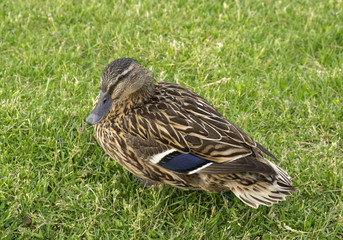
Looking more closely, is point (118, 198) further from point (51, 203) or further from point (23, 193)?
point (23, 193)

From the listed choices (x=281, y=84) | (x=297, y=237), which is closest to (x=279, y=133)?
(x=281, y=84)

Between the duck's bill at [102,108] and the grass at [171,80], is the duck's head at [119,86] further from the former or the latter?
the grass at [171,80]

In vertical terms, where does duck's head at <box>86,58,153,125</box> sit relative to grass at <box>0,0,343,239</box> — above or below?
above

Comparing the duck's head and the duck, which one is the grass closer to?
the duck

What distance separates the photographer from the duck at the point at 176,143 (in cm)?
362

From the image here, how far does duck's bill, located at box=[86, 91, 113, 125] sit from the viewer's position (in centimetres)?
386

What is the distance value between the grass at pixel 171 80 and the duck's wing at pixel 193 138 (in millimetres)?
530

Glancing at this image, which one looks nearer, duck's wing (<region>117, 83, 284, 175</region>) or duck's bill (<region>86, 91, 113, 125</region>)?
duck's wing (<region>117, 83, 284, 175</region>)

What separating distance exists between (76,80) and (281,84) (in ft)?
8.31

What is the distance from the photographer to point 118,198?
4008mm

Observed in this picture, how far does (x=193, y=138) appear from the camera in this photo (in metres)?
3.65

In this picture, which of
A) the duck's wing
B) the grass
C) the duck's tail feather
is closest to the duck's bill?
the duck's wing

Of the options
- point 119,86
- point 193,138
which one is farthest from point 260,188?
point 119,86

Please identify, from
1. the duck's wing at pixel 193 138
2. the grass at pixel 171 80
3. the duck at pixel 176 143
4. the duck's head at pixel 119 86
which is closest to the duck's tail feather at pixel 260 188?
the duck at pixel 176 143
